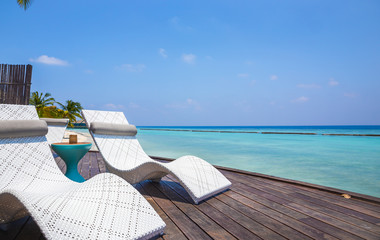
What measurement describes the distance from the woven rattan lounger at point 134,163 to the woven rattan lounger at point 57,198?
2.60 ft

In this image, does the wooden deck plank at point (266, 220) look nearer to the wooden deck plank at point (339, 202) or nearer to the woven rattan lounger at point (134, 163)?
the woven rattan lounger at point (134, 163)

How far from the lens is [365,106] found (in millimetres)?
33219

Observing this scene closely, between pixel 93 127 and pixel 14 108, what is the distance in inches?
38.1

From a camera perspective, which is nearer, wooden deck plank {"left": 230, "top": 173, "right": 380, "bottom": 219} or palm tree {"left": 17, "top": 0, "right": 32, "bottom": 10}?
wooden deck plank {"left": 230, "top": 173, "right": 380, "bottom": 219}

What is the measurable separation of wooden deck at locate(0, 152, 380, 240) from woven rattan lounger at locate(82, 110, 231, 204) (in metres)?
0.17

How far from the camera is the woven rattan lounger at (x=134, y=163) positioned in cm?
263

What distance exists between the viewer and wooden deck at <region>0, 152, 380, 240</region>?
1.75 m

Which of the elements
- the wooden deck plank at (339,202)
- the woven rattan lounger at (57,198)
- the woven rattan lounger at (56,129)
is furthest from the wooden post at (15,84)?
the wooden deck plank at (339,202)

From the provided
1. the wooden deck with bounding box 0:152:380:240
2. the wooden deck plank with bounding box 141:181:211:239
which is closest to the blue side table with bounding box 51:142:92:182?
the wooden deck with bounding box 0:152:380:240

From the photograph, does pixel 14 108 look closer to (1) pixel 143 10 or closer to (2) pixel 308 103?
(1) pixel 143 10

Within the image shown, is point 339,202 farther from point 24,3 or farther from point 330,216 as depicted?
point 24,3

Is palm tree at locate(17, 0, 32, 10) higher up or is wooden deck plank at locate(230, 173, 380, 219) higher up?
palm tree at locate(17, 0, 32, 10)

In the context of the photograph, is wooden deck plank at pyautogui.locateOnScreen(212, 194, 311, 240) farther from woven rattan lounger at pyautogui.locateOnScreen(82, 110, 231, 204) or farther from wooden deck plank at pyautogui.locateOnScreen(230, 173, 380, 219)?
wooden deck plank at pyautogui.locateOnScreen(230, 173, 380, 219)

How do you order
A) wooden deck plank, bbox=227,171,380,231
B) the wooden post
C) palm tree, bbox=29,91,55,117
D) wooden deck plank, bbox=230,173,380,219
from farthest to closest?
1. palm tree, bbox=29,91,55,117
2. the wooden post
3. wooden deck plank, bbox=230,173,380,219
4. wooden deck plank, bbox=227,171,380,231
